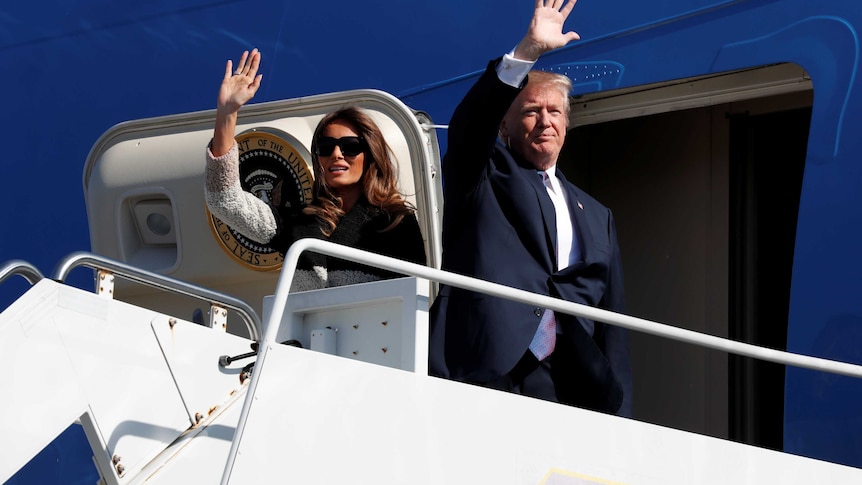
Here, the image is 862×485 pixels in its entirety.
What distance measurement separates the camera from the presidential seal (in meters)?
3.96

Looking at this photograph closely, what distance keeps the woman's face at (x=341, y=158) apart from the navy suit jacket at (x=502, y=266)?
19.7 inches

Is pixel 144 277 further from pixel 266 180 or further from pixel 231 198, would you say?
pixel 266 180

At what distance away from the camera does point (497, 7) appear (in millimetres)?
3955

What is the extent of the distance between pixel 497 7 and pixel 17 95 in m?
2.43

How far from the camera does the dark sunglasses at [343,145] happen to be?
3.31m

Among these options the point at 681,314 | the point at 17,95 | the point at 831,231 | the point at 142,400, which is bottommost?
the point at 681,314

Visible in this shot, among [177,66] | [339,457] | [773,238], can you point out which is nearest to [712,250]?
[773,238]

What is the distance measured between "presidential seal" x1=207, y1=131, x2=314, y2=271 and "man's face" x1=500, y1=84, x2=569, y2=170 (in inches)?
43.1

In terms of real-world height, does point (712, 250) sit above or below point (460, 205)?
below

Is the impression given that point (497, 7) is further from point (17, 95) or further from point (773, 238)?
point (17, 95)

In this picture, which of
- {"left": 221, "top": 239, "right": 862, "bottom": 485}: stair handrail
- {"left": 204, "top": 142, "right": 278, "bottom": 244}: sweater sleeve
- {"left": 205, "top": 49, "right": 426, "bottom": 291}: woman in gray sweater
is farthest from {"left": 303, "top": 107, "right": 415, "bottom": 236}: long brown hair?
{"left": 221, "top": 239, "right": 862, "bottom": 485}: stair handrail

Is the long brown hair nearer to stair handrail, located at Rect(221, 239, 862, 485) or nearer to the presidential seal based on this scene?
the presidential seal

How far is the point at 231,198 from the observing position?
3.16 metres

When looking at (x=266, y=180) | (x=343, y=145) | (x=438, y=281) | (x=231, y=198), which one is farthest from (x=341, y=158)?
(x=438, y=281)
